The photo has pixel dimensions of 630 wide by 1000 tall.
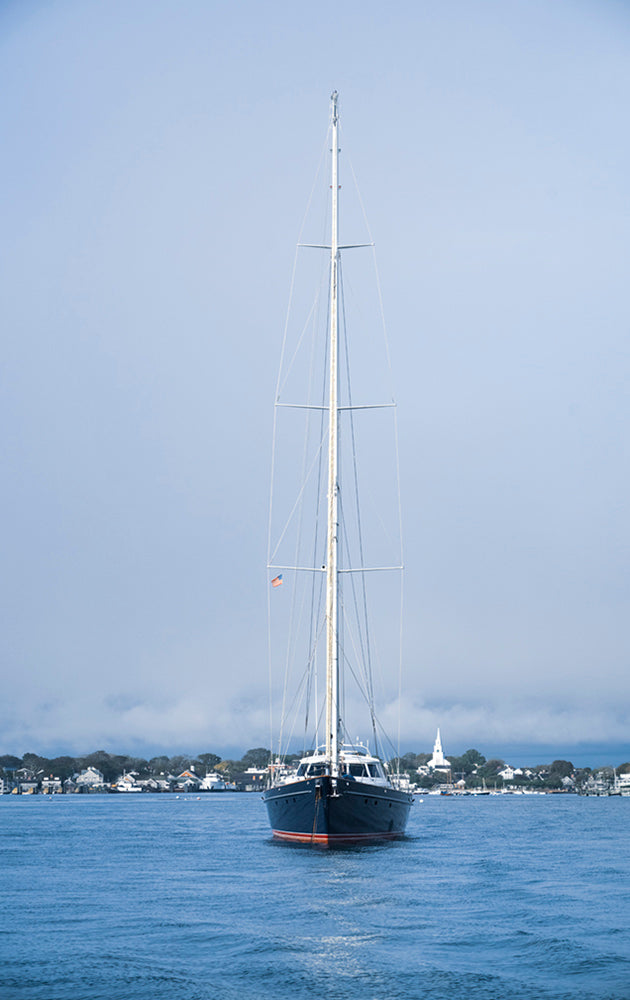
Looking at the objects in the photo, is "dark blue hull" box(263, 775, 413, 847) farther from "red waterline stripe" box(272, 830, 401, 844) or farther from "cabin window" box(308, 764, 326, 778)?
"cabin window" box(308, 764, 326, 778)

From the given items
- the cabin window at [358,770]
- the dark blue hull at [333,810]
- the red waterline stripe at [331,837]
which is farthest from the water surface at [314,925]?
the cabin window at [358,770]

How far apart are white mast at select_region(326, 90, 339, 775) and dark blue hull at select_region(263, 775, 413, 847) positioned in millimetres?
1160

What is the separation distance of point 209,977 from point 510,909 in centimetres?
1449

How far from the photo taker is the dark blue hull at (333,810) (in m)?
45.2

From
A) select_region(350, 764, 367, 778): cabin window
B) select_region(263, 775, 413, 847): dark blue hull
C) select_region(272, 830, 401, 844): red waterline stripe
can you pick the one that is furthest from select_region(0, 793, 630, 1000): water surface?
select_region(350, 764, 367, 778): cabin window

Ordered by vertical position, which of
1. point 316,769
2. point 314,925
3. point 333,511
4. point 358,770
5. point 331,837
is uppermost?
point 333,511

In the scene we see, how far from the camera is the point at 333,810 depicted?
45250 mm

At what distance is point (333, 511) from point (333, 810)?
45.9 ft

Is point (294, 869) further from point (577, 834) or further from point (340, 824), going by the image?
point (577, 834)

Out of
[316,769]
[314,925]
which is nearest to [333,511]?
[316,769]

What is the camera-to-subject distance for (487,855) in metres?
57.2

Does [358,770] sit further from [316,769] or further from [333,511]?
[333,511]

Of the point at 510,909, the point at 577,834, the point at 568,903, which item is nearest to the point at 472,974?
the point at 510,909

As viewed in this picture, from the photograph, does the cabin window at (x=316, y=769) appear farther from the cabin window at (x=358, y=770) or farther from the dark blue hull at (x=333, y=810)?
the cabin window at (x=358, y=770)
